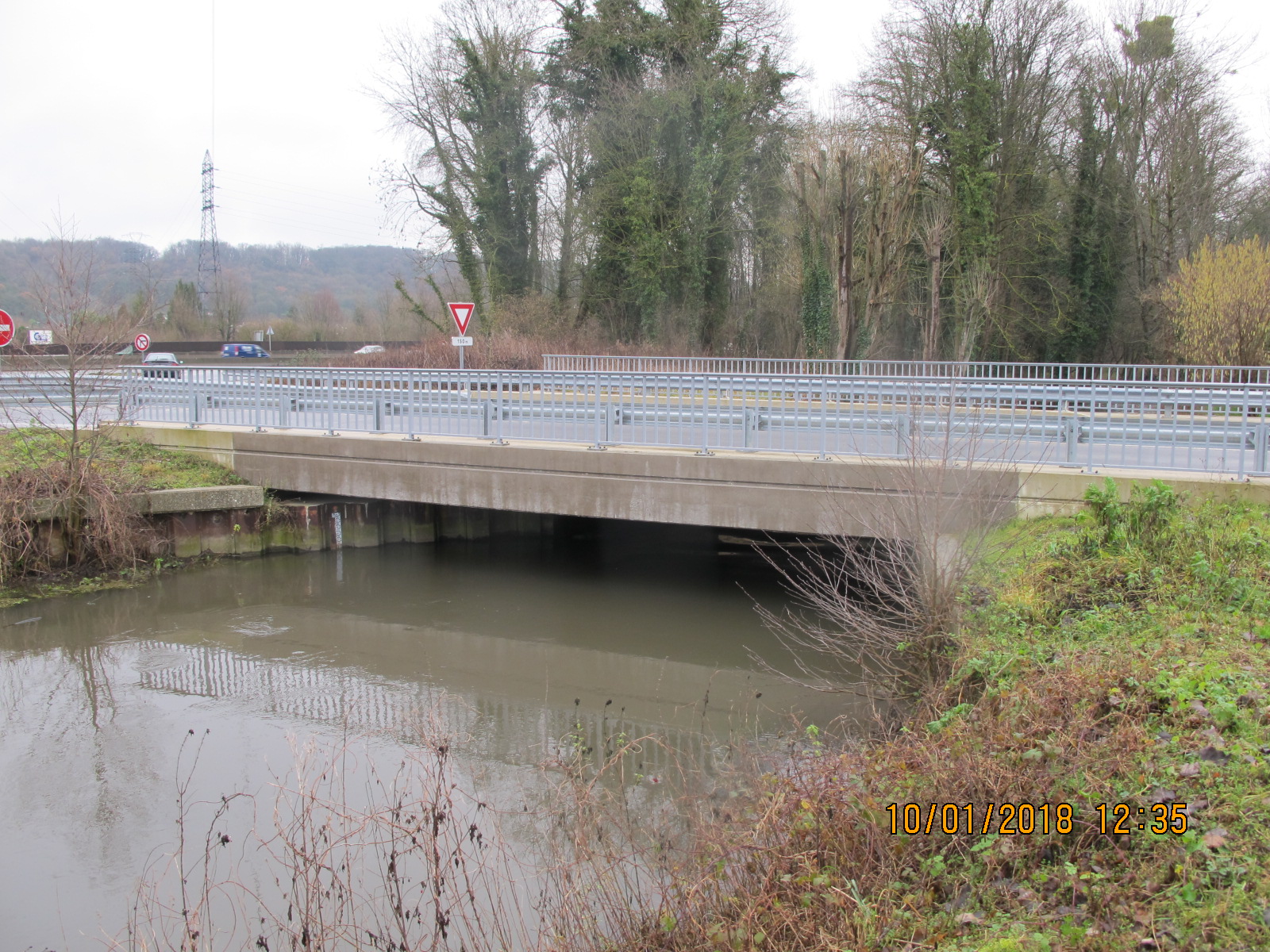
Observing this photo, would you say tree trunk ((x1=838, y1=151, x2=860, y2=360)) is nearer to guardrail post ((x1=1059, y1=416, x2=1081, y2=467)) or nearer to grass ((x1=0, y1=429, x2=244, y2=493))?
guardrail post ((x1=1059, y1=416, x2=1081, y2=467))

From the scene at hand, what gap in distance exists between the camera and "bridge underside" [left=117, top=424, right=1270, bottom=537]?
8039mm

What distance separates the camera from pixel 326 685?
Result: 9.79 m

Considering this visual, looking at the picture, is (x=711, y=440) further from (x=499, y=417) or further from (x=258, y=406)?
(x=258, y=406)

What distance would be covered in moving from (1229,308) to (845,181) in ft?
35.3

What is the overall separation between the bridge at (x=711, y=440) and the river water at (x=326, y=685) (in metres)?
1.52

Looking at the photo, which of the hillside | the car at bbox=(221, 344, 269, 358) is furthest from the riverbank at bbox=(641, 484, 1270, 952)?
the hillside

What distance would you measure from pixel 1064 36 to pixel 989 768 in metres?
33.1

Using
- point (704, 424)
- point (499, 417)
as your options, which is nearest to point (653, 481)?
point (704, 424)

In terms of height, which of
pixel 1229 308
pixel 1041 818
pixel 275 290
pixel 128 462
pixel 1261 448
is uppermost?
pixel 275 290

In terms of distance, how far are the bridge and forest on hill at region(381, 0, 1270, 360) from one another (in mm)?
16154

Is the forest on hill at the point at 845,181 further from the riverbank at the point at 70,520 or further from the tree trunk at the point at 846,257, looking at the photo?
the riverbank at the point at 70,520

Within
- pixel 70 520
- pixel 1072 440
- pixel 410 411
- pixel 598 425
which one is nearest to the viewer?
pixel 1072 440

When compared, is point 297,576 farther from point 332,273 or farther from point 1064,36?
point 332,273

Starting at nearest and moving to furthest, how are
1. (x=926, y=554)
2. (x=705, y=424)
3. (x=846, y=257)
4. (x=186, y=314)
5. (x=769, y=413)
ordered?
(x=926, y=554) → (x=769, y=413) → (x=705, y=424) → (x=846, y=257) → (x=186, y=314)
